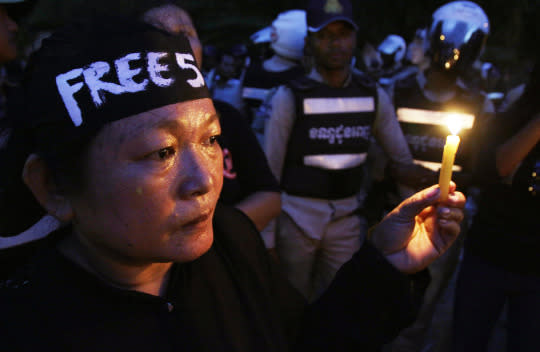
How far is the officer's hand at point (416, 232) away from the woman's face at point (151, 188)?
609 millimetres

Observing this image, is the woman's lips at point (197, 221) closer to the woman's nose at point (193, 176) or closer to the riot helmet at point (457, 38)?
the woman's nose at point (193, 176)

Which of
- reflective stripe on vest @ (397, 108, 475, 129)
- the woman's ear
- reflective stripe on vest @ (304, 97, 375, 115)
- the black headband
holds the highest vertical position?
the black headband

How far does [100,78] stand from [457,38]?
3.57 metres

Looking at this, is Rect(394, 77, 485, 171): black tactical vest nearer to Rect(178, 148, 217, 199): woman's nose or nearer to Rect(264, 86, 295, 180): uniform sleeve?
Rect(264, 86, 295, 180): uniform sleeve

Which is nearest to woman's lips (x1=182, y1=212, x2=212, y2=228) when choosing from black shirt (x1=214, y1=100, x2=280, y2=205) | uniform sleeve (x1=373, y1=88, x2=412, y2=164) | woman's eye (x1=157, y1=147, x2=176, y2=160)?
woman's eye (x1=157, y1=147, x2=176, y2=160)

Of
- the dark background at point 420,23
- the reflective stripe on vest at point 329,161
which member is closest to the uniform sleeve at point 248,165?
the reflective stripe on vest at point 329,161

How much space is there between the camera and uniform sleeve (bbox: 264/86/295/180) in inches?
128

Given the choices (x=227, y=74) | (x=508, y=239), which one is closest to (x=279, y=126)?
(x=508, y=239)

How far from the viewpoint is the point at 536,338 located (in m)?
2.38

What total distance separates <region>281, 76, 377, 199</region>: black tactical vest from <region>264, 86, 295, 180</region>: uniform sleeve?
0.05 meters

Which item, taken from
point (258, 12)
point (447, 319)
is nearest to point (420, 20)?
point (258, 12)

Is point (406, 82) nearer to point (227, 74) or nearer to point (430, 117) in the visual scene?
point (430, 117)

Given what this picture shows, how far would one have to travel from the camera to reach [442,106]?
373cm

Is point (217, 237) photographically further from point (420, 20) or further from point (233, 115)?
point (420, 20)
